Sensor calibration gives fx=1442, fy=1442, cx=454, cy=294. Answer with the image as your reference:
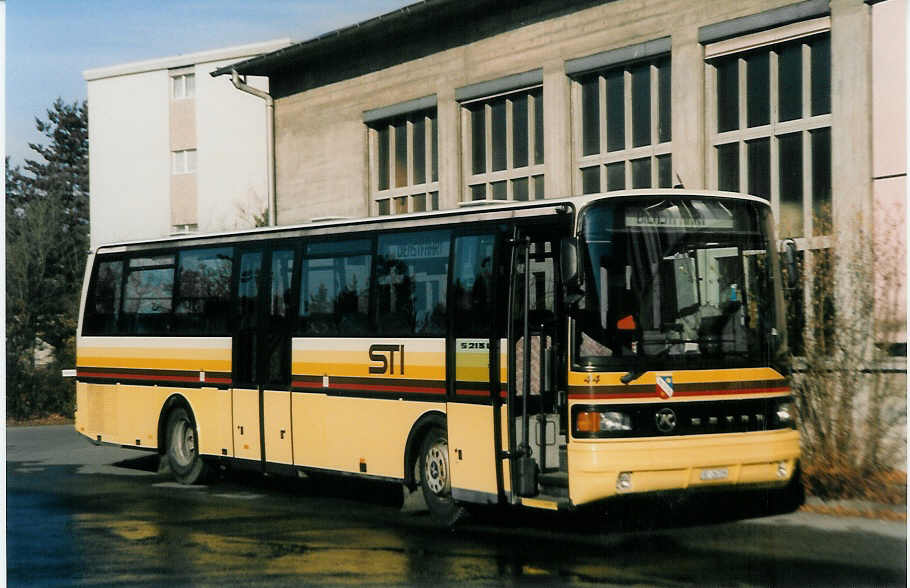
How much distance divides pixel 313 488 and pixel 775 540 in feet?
21.7

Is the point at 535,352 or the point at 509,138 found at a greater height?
the point at 509,138

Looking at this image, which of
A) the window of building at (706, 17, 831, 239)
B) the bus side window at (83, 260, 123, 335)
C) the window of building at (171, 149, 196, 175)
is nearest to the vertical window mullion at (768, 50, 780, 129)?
the window of building at (706, 17, 831, 239)

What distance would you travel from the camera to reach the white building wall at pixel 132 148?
44.7 metres

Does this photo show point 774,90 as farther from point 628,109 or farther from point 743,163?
point 628,109

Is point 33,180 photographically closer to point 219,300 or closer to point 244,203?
point 244,203

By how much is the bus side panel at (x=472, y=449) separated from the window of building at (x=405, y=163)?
1175 centimetres

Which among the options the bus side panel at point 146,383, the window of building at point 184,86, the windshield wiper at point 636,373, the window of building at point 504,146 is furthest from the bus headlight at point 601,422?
the window of building at point 184,86

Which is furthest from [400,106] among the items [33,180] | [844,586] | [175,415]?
[33,180]

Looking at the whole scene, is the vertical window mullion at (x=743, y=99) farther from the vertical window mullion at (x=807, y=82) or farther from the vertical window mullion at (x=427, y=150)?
the vertical window mullion at (x=427, y=150)

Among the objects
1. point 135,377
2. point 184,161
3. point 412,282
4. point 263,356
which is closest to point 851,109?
point 412,282

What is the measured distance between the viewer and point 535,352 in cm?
1237

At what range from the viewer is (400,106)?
82.1ft

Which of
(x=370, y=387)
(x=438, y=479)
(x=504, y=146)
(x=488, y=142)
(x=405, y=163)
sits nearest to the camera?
(x=438, y=479)

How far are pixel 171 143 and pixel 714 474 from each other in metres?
36.2
